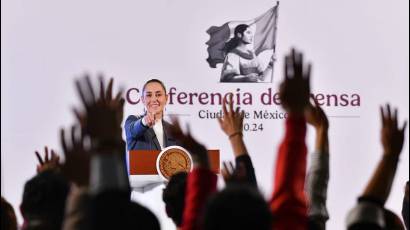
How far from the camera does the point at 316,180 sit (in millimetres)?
3350

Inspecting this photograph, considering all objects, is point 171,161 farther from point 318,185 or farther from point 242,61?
point 318,185

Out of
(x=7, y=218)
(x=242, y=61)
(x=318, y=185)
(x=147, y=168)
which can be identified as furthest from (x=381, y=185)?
(x=242, y=61)

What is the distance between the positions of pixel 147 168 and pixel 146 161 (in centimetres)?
6

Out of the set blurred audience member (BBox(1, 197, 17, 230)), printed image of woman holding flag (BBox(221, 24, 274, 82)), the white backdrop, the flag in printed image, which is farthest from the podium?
blurred audience member (BBox(1, 197, 17, 230))

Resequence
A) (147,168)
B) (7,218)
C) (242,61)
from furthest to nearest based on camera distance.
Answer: (242,61) < (147,168) < (7,218)

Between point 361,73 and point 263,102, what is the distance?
2.67 feet

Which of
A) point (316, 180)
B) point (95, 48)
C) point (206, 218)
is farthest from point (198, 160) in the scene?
point (95, 48)

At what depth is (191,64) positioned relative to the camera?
26.2ft

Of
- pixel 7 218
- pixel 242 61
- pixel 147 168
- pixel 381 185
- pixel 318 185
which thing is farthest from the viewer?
pixel 242 61

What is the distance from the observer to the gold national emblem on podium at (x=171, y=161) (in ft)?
25.5

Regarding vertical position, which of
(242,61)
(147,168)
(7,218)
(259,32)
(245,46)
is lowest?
(147,168)

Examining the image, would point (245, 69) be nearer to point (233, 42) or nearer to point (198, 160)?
point (233, 42)

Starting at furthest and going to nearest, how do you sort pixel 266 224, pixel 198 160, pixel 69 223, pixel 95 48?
pixel 95 48 → pixel 198 160 → pixel 69 223 → pixel 266 224

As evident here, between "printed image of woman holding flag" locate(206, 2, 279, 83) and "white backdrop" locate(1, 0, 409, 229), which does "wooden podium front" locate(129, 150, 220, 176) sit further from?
"printed image of woman holding flag" locate(206, 2, 279, 83)
